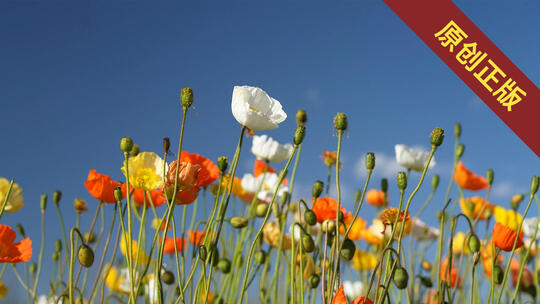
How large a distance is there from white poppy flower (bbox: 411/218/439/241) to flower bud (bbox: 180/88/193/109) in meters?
1.42

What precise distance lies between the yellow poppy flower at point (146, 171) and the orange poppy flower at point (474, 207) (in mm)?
1386

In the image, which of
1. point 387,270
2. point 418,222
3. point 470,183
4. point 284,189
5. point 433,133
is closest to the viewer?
point 433,133

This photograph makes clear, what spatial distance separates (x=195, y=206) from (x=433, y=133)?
0.89 m

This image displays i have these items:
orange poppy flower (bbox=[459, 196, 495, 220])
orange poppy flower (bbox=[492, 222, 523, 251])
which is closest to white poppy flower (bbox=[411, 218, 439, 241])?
orange poppy flower (bbox=[459, 196, 495, 220])

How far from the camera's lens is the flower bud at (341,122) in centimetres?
100

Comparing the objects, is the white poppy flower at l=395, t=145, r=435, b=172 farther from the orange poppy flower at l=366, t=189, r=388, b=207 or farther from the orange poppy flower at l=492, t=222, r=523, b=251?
Result: the orange poppy flower at l=492, t=222, r=523, b=251

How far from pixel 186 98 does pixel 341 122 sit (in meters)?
0.32

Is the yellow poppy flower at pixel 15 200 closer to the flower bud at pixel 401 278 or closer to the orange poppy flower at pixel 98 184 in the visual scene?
the orange poppy flower at pixel 98 184

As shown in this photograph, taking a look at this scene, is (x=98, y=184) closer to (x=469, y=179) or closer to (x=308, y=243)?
(x=308, y=243)

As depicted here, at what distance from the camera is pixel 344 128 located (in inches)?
39.5

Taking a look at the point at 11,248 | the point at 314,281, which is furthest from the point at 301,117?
the point at 11,248

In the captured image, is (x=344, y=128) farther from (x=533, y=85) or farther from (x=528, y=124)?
(x=533, y=85)

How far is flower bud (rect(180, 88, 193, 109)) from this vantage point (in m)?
0.86

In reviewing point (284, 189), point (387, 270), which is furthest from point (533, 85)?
point (387, 270)
